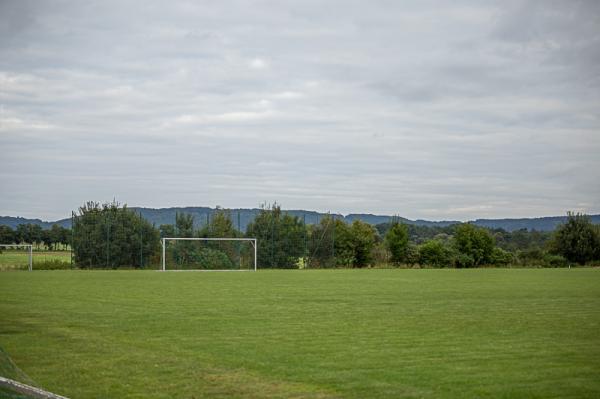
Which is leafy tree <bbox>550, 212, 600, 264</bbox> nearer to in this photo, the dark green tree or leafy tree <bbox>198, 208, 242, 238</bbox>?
leafy tree <bbox>198, 208, 242, 238</bbox>

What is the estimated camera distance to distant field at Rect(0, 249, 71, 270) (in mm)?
43594

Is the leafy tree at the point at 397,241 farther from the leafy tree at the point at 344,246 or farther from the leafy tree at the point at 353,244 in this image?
the leafy tree at the point at 344,246

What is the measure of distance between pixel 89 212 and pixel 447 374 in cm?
3981

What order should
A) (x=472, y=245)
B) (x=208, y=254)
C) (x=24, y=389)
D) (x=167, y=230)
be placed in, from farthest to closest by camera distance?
1. (x=472, y=245)
2. (x=167, y=230)
3. (x=208, y=254)
4. (x=24, y=389)

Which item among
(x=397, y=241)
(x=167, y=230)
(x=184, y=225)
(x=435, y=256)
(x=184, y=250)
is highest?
(x=184, y=225)

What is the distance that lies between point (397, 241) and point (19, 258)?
25.1 metres

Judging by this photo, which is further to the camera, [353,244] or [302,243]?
[353,244]

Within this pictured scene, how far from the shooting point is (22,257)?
4462 centimetres

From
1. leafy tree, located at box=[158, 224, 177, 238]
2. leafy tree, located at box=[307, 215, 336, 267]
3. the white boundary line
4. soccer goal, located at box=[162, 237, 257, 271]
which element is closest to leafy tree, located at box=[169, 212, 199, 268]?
soccer goal, located at box=[162, 237, 257, 271]

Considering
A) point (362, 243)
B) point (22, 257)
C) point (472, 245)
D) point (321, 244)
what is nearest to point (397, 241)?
point (362, 243)

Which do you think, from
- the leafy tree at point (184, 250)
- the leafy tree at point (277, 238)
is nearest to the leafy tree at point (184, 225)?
the leafy tree at point (184, 250)

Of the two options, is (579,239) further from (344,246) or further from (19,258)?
(19,258)

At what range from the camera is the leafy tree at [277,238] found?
47844 millimetres

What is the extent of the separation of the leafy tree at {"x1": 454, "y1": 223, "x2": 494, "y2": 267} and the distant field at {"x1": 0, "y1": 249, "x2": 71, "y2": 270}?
27423 millimetres
